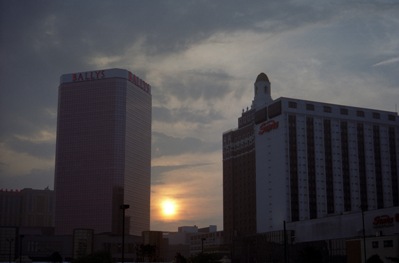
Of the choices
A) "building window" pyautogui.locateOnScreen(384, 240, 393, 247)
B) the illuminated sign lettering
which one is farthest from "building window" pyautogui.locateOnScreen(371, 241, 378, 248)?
the illuminated sign lettering

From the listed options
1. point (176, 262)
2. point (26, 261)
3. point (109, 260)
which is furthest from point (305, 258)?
point (26, 261)

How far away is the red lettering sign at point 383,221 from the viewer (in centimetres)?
18243

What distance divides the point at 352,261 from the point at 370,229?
46.1m

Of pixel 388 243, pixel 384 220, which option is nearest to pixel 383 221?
pixel 384 220

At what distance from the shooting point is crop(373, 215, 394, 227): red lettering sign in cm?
18243

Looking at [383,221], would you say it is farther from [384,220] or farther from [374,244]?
[374,244]

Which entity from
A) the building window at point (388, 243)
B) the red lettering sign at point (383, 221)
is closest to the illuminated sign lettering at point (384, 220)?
the red lettering sign at point (383, 221)

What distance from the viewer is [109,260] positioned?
120312mm

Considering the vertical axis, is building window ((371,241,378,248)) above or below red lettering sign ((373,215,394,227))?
below

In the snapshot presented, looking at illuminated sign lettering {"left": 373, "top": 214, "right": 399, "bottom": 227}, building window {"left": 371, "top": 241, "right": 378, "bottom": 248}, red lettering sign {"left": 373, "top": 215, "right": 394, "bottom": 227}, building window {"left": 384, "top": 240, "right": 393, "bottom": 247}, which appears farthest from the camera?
red lettering sign {"left": 373, "top": 215, "right": 394, "bottom": 227}

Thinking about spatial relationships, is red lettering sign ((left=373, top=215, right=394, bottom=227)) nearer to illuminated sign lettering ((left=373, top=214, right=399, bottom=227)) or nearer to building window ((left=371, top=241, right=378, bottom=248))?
illuminated sign lettering ((left=373, top=214, right=399, bottom=227))

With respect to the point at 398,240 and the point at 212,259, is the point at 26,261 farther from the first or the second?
the point at 398,240

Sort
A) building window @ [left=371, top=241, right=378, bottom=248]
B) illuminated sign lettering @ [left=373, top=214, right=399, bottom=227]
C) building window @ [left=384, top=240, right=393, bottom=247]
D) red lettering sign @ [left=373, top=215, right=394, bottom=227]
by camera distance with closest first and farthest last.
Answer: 1. building window @ [left=384, top=240, right=393, bottom=247]
2. building window @ [left=371, top=241, right=378, bottom=248]
3. illuminated sign lettering @ [left=373, top=214, right=399, bottom=227]
4. red lettering sign @ [left=373, top=215, right=394, bottom=227]

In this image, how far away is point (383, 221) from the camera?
184 m
